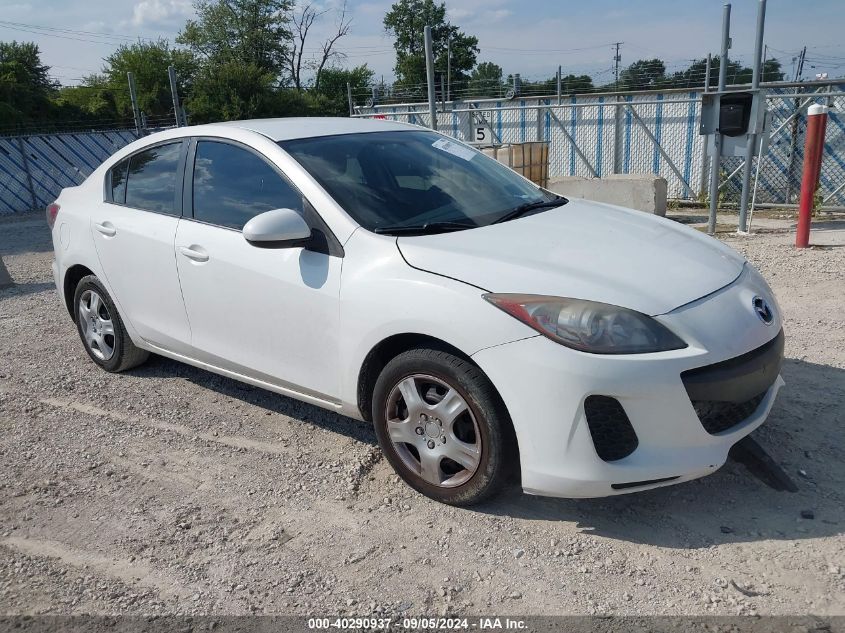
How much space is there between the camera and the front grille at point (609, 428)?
2682mm

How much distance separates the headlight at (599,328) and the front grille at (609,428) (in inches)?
7.8

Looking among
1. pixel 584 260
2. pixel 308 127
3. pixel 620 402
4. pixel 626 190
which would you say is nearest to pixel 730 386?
pixel 620 402

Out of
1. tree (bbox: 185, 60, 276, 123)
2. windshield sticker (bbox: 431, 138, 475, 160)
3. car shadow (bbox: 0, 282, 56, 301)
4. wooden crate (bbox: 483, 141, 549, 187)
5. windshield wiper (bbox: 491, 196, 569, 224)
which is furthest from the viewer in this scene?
tree (bbox: 185, 60, 276, 123)

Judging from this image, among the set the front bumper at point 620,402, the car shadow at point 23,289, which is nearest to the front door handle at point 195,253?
the front bumper at point 620,402

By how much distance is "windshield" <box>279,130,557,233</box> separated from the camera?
3.45 meters

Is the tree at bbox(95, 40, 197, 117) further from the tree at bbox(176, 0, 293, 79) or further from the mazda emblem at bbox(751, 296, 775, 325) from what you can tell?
the mazda emblem at bbox(751, 296, 775, 325)

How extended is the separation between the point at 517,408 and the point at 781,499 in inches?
51.6

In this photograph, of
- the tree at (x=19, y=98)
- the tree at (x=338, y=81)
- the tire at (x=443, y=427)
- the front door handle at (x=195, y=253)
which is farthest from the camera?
the tree at (x=338, y=81)

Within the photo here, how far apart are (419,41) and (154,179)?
63579 mm

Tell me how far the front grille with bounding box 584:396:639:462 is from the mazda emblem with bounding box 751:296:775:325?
81cm

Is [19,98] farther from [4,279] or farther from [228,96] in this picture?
[4,279]

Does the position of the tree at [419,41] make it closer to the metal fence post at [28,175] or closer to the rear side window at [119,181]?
the metal fence post at [28,175]

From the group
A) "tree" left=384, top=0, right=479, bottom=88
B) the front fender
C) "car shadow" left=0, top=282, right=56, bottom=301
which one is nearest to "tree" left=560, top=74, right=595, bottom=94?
"car shadow" left=0, top=282, right=56, bottom=301

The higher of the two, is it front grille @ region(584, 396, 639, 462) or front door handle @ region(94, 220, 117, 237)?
front door handle @ region(94, 220, 117, 237)
